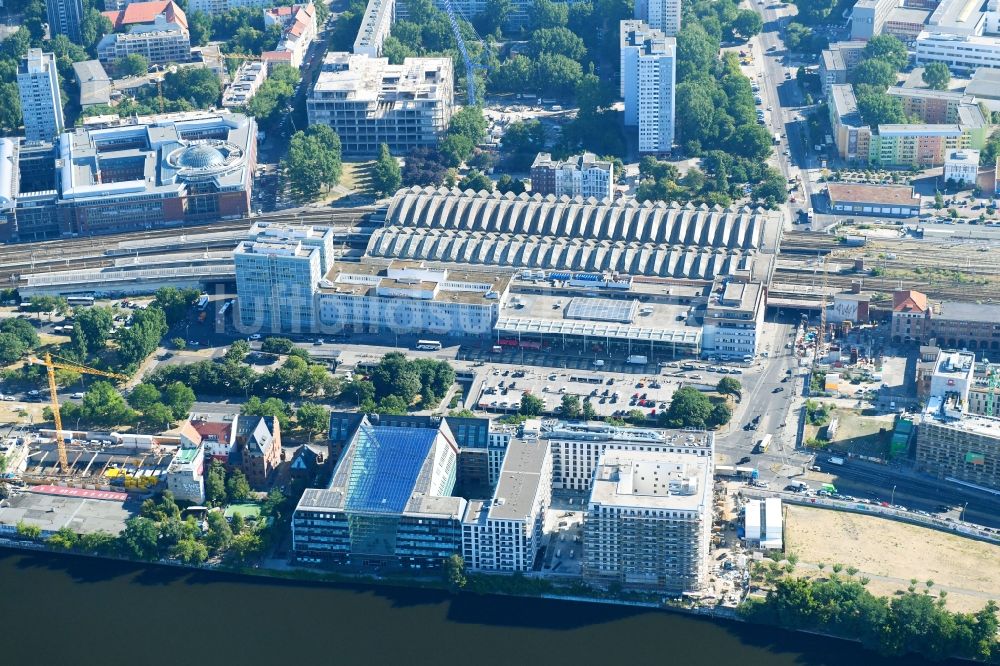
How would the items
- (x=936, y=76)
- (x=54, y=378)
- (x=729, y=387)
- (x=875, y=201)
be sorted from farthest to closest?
(x=936, y=76) → (x=875, y=201) → (x=54, y=378) → (x=729, y=387)

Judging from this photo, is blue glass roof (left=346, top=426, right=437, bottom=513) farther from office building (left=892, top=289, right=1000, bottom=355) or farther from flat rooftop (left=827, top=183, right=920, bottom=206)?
flat rooftop (left=827, top=183, right=920, bottom=206)

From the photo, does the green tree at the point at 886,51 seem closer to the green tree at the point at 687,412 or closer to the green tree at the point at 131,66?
the green tree at the point at 687,412

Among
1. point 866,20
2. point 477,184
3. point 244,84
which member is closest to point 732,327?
point 477,184

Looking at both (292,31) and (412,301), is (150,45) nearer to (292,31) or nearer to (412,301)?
(292,31)

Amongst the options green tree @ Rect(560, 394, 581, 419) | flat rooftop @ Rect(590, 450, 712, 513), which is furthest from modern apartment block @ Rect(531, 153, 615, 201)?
flat rooftop @ Rect(590, 450, 712, 513)

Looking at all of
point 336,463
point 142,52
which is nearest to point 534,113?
point 142,52

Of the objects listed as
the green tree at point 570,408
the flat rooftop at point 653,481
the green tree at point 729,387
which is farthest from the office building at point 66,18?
the flat rooftop at point 653,481
